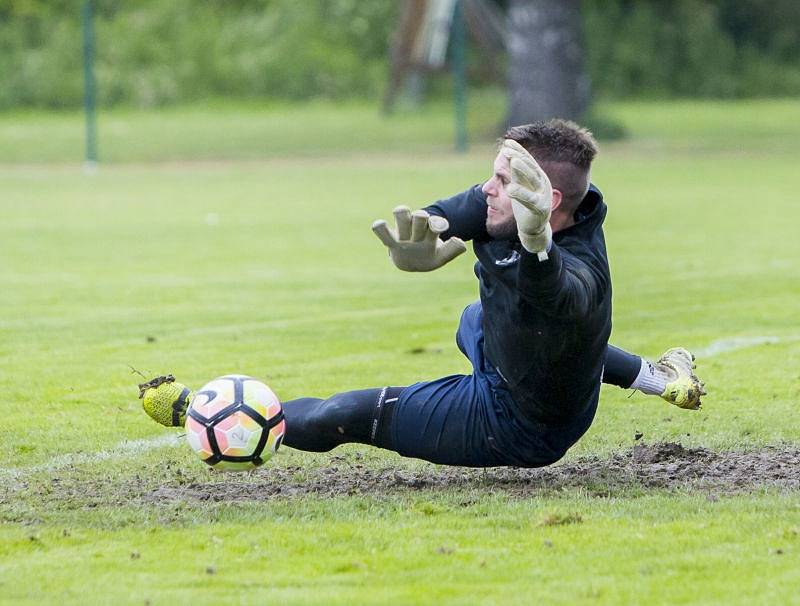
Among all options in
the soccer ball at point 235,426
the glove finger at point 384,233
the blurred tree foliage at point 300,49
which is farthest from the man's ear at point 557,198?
the blurred tree foliage at point 300,49

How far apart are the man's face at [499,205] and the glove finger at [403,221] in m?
0.30

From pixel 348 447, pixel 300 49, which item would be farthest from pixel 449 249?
pixel 300 49

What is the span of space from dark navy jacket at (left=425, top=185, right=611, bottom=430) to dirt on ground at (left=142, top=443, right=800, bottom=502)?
0.34m

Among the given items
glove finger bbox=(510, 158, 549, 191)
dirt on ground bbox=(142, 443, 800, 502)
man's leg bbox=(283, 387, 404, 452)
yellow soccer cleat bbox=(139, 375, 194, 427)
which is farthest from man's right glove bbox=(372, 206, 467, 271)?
yellow soccer cleat bbox=(139, 375, 194, 427)

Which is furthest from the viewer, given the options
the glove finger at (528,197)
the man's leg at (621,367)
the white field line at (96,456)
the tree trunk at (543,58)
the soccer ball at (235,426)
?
the tree trunk at (543,58)

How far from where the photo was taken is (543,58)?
28.1 m

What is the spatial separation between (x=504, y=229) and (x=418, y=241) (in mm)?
316

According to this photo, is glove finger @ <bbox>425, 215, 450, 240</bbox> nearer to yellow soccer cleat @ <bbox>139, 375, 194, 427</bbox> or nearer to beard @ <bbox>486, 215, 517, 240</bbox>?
beard @ <bbox>486, 215, 517, 240</bbox>

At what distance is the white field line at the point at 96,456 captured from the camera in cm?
602

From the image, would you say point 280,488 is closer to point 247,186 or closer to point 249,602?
point 249,602

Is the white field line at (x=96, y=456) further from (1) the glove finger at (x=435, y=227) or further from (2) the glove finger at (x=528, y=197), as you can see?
(2) the glove finger at (x=528, y=197)

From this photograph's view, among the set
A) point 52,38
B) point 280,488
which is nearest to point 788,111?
point 52,38

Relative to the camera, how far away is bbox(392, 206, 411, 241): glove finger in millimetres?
5082

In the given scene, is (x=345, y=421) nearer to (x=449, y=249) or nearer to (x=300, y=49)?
(x=449, y=249)
